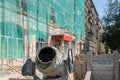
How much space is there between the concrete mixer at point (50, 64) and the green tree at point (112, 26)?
27.1 m

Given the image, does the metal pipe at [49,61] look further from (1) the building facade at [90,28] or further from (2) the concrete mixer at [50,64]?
(1) the building facade at [90,28]

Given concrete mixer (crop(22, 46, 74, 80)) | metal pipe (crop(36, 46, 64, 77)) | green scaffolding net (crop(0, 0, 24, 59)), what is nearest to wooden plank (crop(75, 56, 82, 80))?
green scaffolding net (crop(0, 0, 24, 59))

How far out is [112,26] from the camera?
3419cm

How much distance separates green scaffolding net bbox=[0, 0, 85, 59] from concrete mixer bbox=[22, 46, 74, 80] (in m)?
8.95

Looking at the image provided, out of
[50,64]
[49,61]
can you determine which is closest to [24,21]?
[49,61]

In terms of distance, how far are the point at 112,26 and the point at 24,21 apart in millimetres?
18314

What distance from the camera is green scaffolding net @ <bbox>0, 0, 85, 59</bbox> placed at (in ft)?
50.9

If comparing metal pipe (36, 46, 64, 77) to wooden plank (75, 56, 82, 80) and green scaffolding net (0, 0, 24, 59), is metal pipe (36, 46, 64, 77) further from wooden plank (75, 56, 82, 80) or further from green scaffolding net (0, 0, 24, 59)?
green scaffolding net (0, 0, 24, 59)

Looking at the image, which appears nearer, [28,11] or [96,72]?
[96,72]

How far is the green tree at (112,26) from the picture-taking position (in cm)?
3316

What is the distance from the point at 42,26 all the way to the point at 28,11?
331cm

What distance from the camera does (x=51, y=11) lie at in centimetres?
2470

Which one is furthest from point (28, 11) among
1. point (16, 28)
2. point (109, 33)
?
point (109, 33)

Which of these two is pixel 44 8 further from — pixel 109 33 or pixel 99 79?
pixel 109 33
